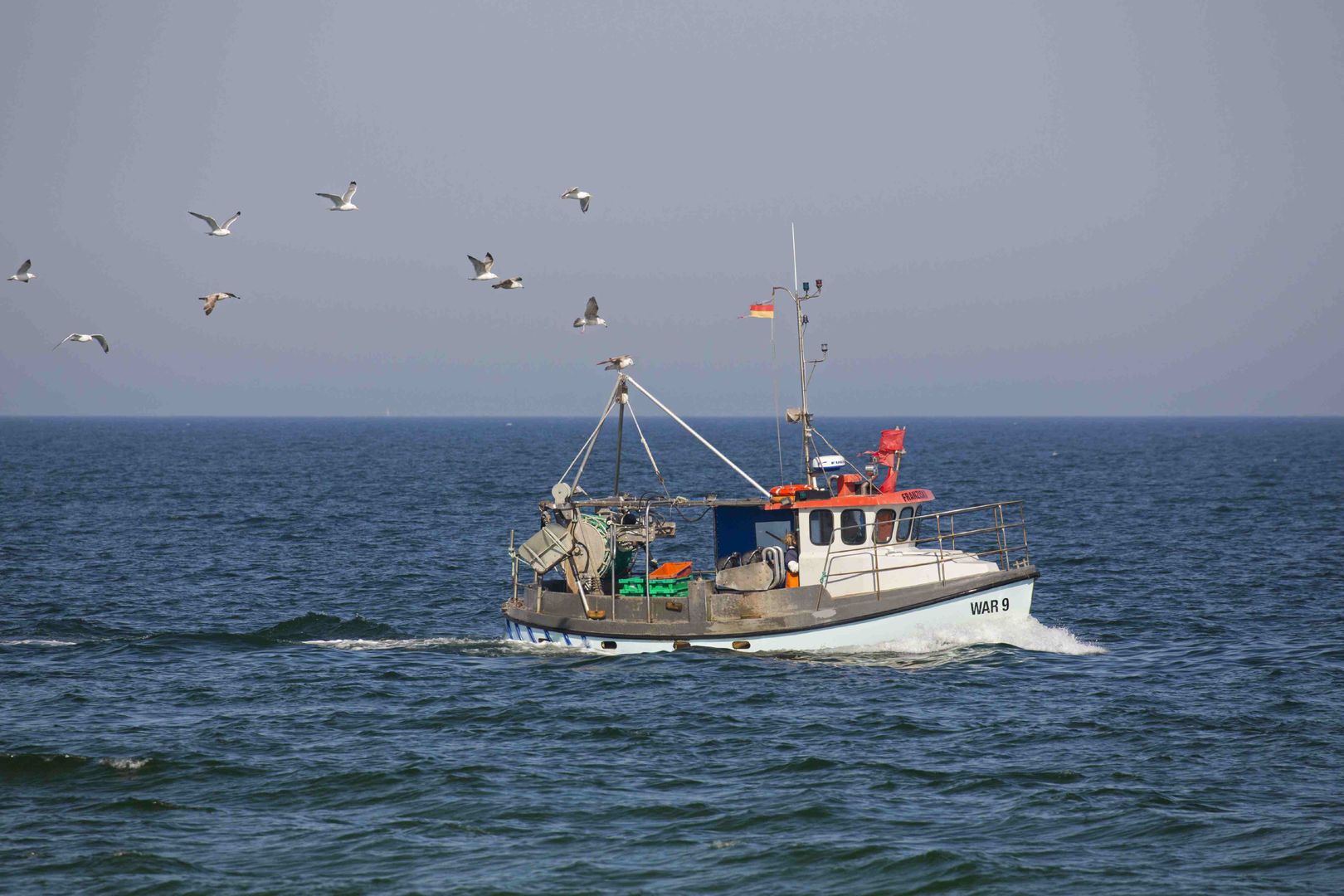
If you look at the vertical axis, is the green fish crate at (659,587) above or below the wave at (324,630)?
above

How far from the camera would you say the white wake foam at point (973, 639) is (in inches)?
1014

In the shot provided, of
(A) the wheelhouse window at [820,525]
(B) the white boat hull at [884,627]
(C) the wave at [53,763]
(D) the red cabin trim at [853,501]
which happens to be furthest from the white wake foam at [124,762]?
(A) the wheelhouse window at [820,525]

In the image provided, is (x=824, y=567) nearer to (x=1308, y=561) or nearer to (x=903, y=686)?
(x=903, y=686)

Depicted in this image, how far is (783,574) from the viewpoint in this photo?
87.1ft

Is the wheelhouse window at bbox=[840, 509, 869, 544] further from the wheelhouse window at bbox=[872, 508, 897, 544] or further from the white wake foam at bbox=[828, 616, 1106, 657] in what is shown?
the white wake foam at bbox=[828, 616, 1106, 657]

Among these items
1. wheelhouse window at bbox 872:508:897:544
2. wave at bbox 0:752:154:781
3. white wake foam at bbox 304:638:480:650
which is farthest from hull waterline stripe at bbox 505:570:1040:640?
wave at bbox 0:752:154:781

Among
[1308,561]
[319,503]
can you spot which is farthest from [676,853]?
[319,503]

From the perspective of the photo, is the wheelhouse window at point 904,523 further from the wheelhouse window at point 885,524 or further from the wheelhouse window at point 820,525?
the wheelhouse window at point 820,525

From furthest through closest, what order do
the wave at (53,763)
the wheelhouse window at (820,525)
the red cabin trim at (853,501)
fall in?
the wheelhouse window at (820,525) < the red cabin trim at (853,501) < the wave at (53,763)

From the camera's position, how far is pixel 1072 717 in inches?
849

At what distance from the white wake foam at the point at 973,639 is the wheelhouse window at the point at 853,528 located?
2.21 meters

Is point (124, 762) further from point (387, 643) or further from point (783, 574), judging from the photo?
point (783, 574)

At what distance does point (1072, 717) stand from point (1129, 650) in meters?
6.63

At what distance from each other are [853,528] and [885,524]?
708mm
